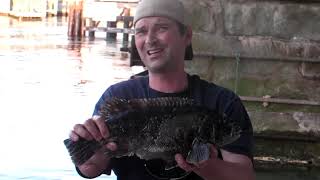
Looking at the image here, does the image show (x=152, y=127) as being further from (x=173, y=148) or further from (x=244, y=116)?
(x=244, y=116)

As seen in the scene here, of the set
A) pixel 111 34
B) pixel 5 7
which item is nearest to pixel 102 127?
pixel 111 34

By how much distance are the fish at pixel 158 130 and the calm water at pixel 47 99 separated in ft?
16.4

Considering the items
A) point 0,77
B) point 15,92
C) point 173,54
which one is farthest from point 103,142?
point 0,77

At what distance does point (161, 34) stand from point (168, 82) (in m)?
0.24

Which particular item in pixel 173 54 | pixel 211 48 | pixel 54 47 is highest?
pixel 173 54

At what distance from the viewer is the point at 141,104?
10.5 ft

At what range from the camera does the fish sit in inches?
122

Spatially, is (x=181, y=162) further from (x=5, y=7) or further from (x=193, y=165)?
(x=5, y=7)

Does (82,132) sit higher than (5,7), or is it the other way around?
(82,132)

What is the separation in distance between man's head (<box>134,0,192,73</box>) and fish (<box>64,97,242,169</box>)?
0.72 ft

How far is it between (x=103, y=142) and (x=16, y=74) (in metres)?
16.8

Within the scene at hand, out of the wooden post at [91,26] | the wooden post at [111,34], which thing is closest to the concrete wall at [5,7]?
the wooden post at [91,26]

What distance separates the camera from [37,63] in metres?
23.4

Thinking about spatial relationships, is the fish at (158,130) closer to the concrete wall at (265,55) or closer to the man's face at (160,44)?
the man's face at (160,44)
